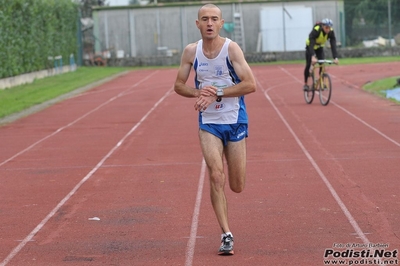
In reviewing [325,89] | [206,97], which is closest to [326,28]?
[325,89]

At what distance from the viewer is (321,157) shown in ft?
41.3

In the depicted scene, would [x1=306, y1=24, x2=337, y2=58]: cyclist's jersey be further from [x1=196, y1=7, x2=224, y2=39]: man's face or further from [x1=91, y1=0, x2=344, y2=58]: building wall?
[x1=91, y1=0, x2=344, y2=58]: building wall

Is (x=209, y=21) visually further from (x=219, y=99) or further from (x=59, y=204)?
(x=59, y=204)

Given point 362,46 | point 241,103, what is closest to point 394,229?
point 241,103

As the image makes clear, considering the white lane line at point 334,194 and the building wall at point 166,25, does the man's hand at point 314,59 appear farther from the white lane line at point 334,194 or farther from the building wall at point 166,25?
the building wall at point 166,25

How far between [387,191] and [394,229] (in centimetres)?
203

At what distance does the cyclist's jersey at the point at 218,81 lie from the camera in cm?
723

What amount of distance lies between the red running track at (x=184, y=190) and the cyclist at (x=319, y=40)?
1189mm

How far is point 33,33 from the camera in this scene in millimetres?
36250

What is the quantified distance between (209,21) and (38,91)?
23050 mm

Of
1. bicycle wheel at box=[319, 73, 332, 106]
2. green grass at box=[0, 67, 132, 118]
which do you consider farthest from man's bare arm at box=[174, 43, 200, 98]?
green grass at box=[0, 67, 132, 118]

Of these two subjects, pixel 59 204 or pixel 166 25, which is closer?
pixel 59 204

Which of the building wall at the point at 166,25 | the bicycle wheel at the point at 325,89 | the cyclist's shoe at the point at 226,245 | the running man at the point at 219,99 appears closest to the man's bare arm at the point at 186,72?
the running man at the point at 219,99

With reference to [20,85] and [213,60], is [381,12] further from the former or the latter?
[213,60]
